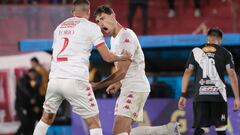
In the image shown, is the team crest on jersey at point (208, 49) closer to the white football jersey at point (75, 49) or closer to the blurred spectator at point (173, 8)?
the white football jersey at point (75, 49)

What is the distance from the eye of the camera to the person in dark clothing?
10992 millimetres

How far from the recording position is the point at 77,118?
50.5 ft

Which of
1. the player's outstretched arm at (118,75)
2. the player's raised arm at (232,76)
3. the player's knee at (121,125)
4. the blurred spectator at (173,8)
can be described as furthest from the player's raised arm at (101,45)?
the blurred spectator at (173,8)

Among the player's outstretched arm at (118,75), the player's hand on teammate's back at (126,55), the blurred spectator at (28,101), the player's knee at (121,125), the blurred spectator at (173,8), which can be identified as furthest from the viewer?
the blurred spectator at (173,8)

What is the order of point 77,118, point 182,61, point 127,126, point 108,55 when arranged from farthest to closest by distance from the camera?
point 182,61 < point 77,118 < point 127,126 < point 108,55

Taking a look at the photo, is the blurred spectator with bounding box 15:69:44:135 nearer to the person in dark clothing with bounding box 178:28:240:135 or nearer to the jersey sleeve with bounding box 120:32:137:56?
the person in dark clothing with bounding box 178:28:240:135

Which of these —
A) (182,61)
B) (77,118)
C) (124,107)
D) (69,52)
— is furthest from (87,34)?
(182,61)

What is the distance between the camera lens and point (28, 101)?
57.9 ft

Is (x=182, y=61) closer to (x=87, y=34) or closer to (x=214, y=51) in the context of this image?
(x=214, y=51)

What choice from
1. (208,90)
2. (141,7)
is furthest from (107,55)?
(141,7)

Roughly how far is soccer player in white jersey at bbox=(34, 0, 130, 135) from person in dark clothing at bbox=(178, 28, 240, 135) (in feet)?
8.26

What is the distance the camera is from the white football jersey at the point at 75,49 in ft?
28.5

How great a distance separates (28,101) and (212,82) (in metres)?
7.59

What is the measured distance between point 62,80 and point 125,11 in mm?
9616
